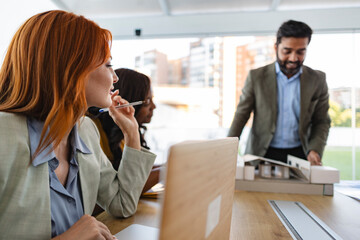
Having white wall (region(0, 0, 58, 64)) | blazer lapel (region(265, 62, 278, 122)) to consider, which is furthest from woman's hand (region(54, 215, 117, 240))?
white wall (region(0, 0, 58, 64))

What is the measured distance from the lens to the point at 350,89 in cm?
423

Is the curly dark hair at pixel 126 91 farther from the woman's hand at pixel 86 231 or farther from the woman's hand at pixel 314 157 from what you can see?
the woman's hand at pixel 314 157

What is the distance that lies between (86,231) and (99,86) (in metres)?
0.42

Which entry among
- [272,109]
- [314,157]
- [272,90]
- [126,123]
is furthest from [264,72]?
[126,123]

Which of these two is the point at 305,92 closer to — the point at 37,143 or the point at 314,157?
the point at 314,157

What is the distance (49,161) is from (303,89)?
1690mm

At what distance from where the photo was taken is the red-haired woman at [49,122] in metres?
0.65

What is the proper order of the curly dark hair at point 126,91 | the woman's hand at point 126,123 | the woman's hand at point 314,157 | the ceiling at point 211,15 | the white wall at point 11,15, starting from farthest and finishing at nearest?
the ceiling at point 211,15 → the white wall at point 11,15 → the woman's hand at point 314,157 → the curly dark hair at point 126,91 → the woman's hand at point 126,123

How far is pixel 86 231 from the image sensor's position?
0.69 m

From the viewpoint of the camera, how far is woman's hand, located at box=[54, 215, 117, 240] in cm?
67

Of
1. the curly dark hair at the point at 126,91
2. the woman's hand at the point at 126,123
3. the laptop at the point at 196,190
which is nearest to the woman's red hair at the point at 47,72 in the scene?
the woman's hand at the point at 126,123

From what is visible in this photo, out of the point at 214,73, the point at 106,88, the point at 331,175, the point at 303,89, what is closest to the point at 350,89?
the point at 214,73

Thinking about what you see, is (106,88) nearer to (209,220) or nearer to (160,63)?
(209,220)

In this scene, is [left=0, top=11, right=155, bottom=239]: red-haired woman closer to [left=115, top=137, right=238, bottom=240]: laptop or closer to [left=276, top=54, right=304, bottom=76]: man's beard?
[left=115, top=137, right=238, bottom=240]: laptop
